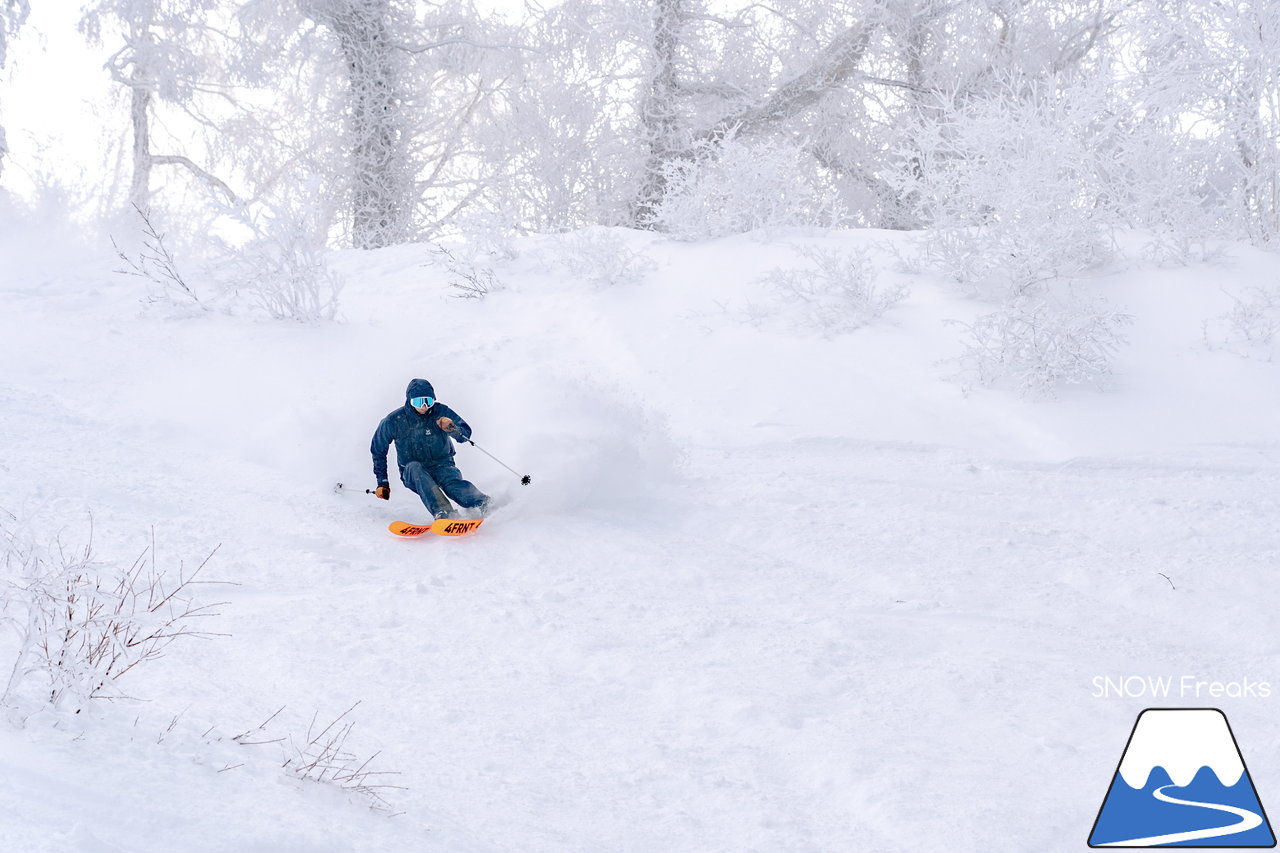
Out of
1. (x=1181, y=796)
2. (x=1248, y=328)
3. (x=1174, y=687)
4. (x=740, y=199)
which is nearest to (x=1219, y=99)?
(x=1248, y=328)

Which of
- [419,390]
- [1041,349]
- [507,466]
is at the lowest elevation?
[507,466]

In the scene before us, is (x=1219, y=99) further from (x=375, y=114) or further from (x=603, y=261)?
(x=375, y=114)

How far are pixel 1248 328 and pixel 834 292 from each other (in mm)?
3542

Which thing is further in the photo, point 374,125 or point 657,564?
point 374,125

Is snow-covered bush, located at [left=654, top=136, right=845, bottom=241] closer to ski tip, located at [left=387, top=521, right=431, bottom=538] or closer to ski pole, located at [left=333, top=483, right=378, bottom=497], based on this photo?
ski pole, located at [left=333, top=483, right=378, bottom=497]

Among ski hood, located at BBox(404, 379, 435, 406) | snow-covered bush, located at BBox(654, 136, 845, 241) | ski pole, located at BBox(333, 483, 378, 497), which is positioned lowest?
ski pole, located at BBox(333, 483, 378, 497)

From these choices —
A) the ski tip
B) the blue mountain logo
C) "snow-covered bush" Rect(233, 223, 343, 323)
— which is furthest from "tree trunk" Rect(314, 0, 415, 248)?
the blue mountain logo

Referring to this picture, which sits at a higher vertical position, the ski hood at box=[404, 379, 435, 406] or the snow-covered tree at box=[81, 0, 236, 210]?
the snow-covered tree at box=[81, 0, 236, 210]

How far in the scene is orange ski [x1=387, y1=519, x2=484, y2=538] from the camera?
246 inches

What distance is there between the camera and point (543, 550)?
6.07 m

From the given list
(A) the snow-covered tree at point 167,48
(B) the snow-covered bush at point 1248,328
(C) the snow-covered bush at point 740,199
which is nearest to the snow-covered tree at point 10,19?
(A) the snow-covered tree at point 167,48

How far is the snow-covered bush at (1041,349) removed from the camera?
27.1 ft

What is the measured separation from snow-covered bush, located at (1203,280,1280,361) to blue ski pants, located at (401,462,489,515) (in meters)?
6.23

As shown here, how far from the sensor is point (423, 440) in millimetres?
6938
